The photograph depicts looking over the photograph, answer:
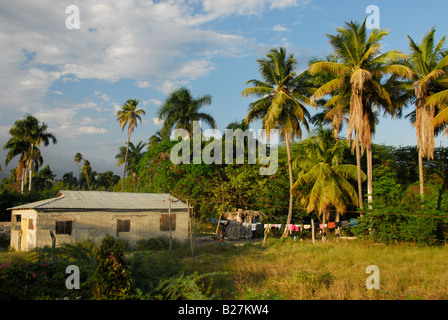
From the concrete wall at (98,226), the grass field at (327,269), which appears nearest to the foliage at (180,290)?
the grass field at (327,269)

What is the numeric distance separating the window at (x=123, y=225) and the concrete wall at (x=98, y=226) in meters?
0.15

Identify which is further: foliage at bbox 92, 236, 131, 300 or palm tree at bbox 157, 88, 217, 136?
palm tree at bbox 157, 88, 217, 136

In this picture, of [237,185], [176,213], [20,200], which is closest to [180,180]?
[237,185]

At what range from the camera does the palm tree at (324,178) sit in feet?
72.6

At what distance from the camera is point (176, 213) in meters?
21.5

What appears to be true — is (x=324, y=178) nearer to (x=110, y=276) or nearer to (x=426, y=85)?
(x=426, y=85)

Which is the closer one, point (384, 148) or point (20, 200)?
point (20, 200)

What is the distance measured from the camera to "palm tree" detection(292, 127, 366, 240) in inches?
871

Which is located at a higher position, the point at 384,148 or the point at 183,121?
the point at 183,121

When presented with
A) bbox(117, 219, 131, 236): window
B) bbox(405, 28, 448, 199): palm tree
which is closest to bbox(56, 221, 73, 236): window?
bbox(117, 219, 131, 236): window

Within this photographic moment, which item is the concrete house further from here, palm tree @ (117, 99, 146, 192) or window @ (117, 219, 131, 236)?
palm tree @ (117, 99, 146, 192)

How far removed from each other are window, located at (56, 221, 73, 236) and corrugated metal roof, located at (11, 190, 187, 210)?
0.78m

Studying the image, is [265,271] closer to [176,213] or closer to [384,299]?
[384,299]
